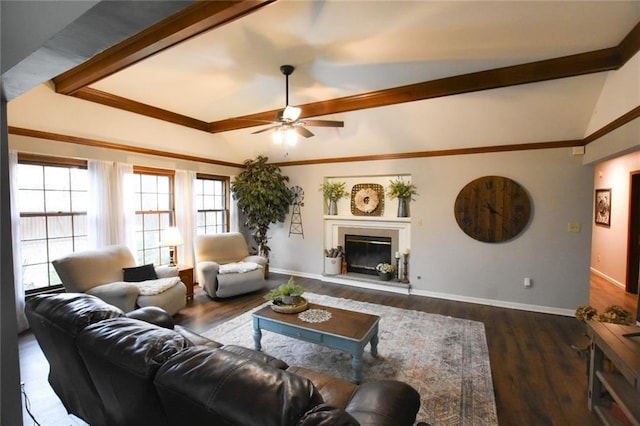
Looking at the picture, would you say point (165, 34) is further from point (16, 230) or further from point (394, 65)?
point (16, 230)

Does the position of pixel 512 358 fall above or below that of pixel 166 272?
below

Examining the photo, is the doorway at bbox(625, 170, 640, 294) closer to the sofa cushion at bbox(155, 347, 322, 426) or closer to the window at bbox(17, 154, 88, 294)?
the sofa cushion at bbox(155, 347, 322, 426)

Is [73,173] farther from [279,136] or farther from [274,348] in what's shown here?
[274,348]

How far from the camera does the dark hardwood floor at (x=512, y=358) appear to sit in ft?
6.94

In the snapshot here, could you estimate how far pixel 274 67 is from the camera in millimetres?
2961

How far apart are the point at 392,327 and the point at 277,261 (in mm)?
3383

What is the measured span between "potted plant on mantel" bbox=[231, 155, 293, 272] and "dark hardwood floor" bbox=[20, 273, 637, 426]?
5.03ft

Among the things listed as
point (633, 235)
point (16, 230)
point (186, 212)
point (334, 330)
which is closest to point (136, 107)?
point (186, 212)

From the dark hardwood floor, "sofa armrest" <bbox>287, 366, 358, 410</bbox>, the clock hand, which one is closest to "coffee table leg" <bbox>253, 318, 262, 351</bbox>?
the dark hardwood floor

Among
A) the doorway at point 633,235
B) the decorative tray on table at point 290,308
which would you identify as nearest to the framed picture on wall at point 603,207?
the doorway at point 633,235

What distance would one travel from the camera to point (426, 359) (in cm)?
281

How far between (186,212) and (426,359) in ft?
14.0

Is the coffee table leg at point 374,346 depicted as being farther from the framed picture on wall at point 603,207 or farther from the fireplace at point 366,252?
the framed picture on wall at point 603,207

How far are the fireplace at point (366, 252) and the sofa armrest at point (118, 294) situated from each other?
12.0 feet
